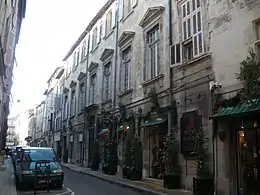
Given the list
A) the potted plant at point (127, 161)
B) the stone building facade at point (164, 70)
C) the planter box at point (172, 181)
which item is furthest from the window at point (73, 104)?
the planter box at point (172, 181)

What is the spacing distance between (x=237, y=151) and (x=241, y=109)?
1.95m

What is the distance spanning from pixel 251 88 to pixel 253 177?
2.81 metres

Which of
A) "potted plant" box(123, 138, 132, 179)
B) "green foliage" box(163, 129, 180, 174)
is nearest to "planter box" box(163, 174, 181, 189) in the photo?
"green foliage" box(163, 129, 180, 174)

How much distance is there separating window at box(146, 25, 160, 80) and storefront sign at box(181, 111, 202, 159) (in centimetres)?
399

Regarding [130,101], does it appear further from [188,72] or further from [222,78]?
[222,78]

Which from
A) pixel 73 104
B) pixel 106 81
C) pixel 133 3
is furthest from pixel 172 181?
pixel 73 104

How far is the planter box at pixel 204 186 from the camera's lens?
1091 centimetres

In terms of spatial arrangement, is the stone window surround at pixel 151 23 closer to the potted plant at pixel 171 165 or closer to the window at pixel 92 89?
the potted plant at pixel 171 165

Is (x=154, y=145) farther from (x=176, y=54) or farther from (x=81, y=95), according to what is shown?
(x=81, y=95)

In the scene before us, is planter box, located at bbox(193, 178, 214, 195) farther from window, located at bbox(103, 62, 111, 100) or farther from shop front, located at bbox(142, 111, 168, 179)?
window, located at bbox(103, 62, 111, 100)

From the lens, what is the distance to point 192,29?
13547mm

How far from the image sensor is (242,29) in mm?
10570

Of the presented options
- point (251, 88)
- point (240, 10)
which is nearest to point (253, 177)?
point (251, 88)

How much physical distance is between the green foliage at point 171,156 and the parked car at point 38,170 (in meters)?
4.32
